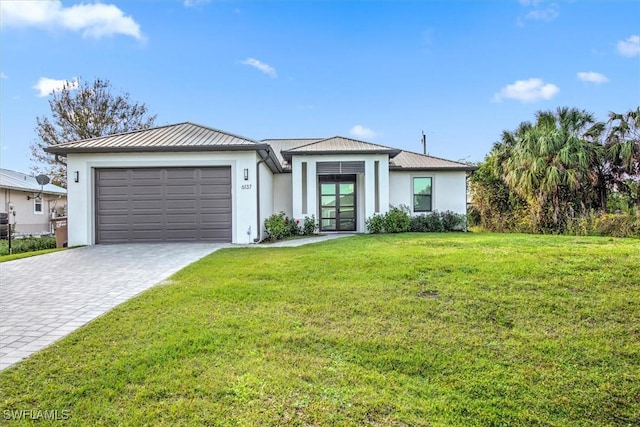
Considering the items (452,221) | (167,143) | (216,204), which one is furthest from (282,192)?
(452,221)

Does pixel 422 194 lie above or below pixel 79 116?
below

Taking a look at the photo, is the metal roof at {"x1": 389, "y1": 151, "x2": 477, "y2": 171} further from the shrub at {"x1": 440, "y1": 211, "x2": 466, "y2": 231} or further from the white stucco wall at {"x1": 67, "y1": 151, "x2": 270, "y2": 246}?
the white stucco wall at {"x1": 67, "y1": 151, "x2": 270, "y2": 246}

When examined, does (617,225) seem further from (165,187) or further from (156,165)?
(156,165)

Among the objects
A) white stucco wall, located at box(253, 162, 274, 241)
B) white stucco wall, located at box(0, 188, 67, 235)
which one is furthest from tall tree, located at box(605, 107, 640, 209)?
white stucco wall, located at box(0, 188, 67, 235)

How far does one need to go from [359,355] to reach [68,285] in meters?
5.18

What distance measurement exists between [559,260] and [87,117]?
1043 inches

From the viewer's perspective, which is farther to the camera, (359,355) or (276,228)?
(276,228)

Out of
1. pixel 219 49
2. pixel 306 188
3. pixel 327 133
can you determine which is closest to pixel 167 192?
pixel 306 188

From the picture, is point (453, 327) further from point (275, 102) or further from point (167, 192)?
point (275, 102)

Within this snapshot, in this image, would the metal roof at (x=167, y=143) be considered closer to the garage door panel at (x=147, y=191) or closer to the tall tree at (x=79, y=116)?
the garage door panel at (x=147, y=191)

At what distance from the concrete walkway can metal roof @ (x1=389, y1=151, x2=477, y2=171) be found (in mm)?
9002

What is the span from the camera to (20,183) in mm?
20156

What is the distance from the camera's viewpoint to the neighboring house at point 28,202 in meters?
18.9

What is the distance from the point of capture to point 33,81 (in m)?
18.1
